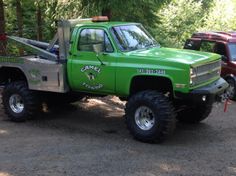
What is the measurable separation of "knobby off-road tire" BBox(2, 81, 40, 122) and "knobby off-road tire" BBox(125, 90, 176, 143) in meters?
2.36

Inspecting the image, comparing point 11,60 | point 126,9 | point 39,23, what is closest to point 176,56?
point 11,60

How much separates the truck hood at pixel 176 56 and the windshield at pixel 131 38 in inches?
7.1

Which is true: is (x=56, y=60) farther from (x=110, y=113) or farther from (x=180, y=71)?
(x=180, y=71)

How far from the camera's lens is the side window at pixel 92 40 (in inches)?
329

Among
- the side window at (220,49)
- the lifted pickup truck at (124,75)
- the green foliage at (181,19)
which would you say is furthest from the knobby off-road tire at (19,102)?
the green foliage at (181,19)

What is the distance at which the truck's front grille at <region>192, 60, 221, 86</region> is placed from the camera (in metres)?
7.68

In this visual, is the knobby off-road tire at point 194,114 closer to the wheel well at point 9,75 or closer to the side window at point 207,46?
the wheel well at point 9,75

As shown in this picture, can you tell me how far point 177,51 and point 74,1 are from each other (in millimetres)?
5196

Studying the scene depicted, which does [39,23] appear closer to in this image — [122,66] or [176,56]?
[122,66]

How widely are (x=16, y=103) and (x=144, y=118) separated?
3133mm

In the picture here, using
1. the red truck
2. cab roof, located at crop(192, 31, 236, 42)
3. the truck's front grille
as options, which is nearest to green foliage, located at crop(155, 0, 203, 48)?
cab roof, located at crop(192, 31, 236, 42)

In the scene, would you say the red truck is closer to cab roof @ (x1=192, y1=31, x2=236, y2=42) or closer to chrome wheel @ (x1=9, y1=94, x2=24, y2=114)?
cab roof @ (x1=192, y1=31, x2=236, y2=42)

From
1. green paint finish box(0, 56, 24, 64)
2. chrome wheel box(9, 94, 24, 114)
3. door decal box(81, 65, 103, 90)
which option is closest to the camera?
door decal box(81, 65, 103, 90)

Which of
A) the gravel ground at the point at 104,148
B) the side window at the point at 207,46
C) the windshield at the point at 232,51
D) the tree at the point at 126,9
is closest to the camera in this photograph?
the gravel ground at the point at 104,148
